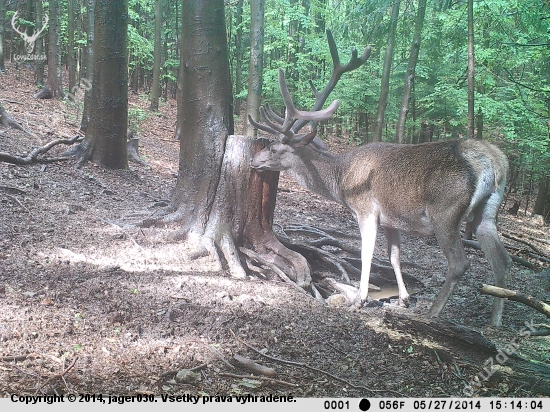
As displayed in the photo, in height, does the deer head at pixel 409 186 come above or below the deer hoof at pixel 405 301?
above

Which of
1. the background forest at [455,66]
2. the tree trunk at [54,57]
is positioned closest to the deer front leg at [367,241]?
the background forest at [455,66]

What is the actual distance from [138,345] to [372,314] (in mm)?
2587

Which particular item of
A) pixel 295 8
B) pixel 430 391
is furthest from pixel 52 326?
pixel 295 8

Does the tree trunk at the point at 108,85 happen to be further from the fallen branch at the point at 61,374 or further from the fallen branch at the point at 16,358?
the fallen branch at the point at 61,374

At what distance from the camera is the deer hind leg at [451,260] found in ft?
18.4

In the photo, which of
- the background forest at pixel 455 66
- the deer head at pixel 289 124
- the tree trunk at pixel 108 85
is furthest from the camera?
the background forest at pixel 455 66

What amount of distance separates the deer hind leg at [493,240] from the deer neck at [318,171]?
1.93 meters

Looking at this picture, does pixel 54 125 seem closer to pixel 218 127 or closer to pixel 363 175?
pixel 218 127

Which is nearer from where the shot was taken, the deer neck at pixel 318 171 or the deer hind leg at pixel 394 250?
the deer hind leg at pixel 394 250

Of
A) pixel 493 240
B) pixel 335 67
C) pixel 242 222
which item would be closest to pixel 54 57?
pixel 335 67

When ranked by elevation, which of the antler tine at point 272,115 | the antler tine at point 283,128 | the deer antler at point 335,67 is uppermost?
the deer antler at point 335,67

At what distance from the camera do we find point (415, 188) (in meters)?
5.88

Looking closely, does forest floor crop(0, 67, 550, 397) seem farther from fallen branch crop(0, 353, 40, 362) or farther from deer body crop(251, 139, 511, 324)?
deer body crop(251, 139, 511, 324)

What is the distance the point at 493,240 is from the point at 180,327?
378cm
